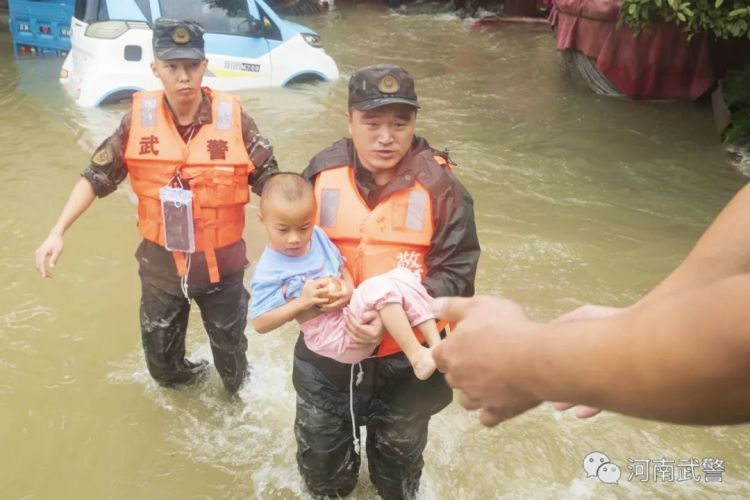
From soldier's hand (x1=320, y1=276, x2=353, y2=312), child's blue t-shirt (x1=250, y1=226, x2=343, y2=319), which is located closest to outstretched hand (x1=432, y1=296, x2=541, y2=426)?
soldier's hand (x1=320, y1=276, x2=353, y2=312)

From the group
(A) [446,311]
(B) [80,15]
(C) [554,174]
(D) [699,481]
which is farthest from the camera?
(B) [80,15]

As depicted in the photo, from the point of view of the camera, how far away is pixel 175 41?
3.41 metres

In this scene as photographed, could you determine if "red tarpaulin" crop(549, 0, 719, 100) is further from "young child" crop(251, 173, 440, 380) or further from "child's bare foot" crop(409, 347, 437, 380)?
"child's bare foot" crop(409, 347, 437, 380)

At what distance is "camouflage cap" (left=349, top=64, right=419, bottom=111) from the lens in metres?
2.61

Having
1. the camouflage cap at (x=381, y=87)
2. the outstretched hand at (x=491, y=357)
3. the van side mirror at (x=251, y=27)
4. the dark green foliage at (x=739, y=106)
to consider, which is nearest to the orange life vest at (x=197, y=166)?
the camouflage cap at (x=381, y=87)

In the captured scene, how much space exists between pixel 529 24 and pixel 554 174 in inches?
458

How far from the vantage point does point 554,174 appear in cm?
788

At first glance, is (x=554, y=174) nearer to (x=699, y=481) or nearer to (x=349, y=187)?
(x=699, y=481)

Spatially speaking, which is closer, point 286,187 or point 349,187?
point 286,187

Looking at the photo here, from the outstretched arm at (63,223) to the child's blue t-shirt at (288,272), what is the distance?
1159 millimetres

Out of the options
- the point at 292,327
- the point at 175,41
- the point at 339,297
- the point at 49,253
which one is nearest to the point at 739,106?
the point at 292,327

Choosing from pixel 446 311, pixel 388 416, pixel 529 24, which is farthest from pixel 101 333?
pixel 529 24

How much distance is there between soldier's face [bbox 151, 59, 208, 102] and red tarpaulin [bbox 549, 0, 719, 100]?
299 inches

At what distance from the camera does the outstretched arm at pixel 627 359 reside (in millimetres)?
1073
